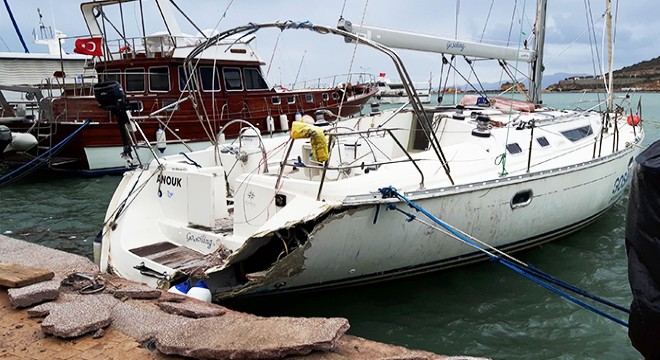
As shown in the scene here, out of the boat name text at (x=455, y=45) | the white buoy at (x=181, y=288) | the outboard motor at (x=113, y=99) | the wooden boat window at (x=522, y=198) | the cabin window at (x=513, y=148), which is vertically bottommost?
the white buoy at (x=181, y=288)

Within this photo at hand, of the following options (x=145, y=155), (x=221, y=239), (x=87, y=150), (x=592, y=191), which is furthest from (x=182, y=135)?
(x=592, y=191)

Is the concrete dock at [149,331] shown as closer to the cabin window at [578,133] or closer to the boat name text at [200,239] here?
the boat name text at [200,239]

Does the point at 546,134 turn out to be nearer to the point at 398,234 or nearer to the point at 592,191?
the point at 592,191

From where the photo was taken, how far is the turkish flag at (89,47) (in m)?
14.5

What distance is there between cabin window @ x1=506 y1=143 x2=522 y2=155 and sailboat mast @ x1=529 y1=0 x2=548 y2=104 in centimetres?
444

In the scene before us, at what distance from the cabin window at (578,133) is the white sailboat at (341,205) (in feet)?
0.99

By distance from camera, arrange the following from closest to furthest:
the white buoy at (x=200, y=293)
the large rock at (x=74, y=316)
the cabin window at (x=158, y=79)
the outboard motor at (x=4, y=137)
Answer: the large rock at (x=74, y=316) → the white buoy at (x=200, y=293) → the outboard motor at (x=4, y=137) → the cabin window at (x=158, y=79)

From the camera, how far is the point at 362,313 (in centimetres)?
591

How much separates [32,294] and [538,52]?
10342 millimetres

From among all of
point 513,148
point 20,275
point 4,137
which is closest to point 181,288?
point 20,275

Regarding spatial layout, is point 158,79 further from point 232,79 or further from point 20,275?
point 20,275

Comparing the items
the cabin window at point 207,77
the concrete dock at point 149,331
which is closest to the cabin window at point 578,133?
the concrete dock at point 149,331

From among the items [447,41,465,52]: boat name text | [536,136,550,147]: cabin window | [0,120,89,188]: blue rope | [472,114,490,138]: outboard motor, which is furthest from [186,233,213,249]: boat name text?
[0,120,89,188]: blue rope

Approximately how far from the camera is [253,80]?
17781 mm
